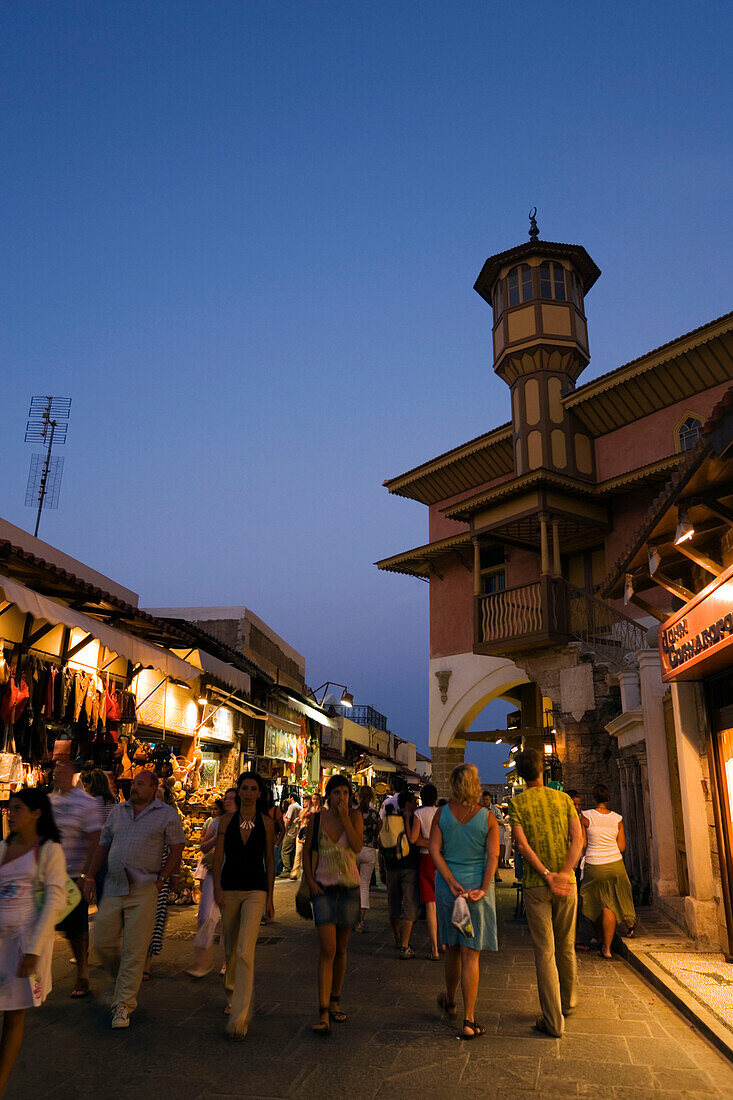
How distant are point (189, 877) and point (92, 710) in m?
3.09

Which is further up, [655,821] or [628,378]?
[628,378]

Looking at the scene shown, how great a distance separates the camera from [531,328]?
21.1 metres

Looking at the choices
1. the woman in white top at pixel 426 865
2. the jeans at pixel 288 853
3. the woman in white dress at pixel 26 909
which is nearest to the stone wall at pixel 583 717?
the jeans at pixel 288 853

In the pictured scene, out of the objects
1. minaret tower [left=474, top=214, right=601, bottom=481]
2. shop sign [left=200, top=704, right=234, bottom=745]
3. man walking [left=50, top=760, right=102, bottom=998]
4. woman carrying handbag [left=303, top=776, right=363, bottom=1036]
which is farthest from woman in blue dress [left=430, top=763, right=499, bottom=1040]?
minaret tower [left=474, top=214, right=601, bottom=481]

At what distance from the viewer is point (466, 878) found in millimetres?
5387

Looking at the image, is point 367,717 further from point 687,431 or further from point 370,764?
point 687,431

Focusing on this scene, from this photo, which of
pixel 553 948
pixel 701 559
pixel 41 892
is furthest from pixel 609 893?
pixel 41 892

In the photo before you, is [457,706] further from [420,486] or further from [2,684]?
[2,684]

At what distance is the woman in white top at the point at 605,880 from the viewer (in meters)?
8.18

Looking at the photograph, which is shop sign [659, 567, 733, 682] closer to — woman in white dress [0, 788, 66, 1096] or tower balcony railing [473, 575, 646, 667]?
woman in white dress [0, 788, 66, 1096]

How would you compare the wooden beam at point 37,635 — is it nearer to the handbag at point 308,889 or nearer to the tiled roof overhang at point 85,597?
the tiled roof overhang at point 85,597

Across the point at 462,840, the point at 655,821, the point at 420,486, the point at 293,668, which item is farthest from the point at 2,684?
the point at 293,668

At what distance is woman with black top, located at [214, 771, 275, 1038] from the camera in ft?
16.6

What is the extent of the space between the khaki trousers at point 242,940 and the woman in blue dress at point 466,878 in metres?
1.23
